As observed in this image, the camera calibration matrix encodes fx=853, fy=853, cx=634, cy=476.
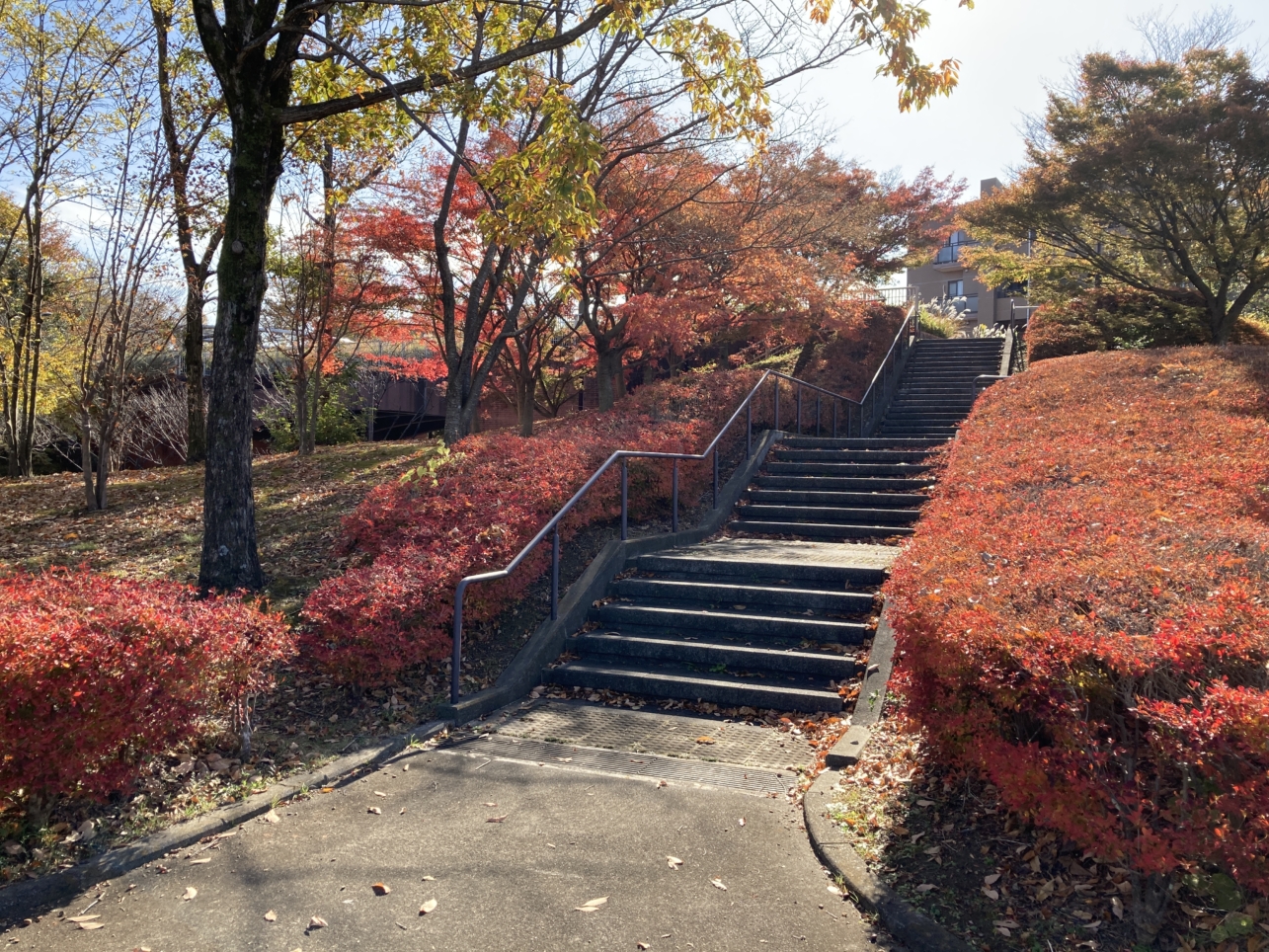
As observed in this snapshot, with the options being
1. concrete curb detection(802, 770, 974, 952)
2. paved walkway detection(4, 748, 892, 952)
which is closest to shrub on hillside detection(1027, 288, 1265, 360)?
concrete curb detection(802, 770, 974, 952)

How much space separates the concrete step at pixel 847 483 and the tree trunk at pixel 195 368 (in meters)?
8.94

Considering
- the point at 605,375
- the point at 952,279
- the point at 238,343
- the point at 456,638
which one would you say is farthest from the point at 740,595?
the point at 952,279

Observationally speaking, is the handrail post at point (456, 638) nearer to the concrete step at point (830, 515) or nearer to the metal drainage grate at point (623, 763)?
the metal drainage grate at point (623, 763)

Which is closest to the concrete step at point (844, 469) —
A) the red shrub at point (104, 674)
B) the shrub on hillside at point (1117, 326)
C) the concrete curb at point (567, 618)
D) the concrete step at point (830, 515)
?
the concrete step at point (830, 515)

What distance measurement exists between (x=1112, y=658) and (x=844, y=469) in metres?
7.21

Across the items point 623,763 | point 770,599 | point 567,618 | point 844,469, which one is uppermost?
point 844,469

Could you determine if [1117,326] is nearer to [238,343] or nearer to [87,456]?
[238,343]

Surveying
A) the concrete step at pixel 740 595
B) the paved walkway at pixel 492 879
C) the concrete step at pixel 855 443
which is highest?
the concrete step at pixel 855 443

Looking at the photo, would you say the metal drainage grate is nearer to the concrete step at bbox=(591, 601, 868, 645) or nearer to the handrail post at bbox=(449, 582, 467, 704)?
the handrail post at bbox=(449, 582, 467, 704)

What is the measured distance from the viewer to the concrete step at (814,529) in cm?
875

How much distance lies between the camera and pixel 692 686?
583cm

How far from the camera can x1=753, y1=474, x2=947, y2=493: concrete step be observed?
9.57 metres

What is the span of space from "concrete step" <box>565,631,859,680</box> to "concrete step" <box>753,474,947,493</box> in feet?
13.2

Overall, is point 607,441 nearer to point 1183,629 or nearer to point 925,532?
point 925,532
